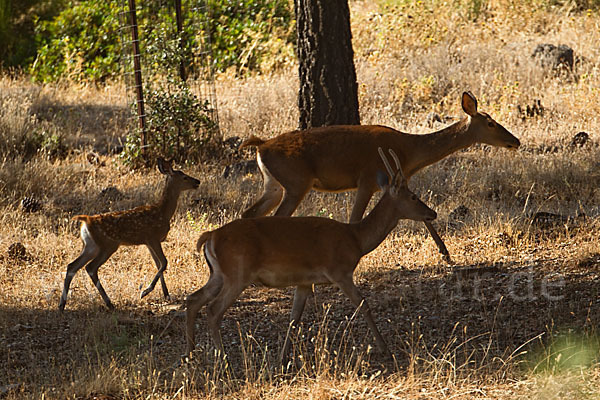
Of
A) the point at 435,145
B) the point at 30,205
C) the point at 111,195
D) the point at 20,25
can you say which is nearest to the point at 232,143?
the point at 111,195

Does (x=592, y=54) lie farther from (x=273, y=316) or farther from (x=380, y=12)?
(x=273, y=316)

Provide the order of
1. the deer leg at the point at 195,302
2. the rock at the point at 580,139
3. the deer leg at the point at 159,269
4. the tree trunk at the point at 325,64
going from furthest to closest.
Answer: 1. the rock at the point at 580,139
2. the tree trunk at the point at 325,64
3. the deer leg at the point at 159,269
4. the deer leg at the point at 195,302

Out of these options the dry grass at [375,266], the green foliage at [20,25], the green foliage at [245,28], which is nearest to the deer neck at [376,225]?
the dry grass at [375,266]

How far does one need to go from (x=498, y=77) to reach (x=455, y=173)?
414 cm

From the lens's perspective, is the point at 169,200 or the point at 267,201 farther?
the point at 267,201

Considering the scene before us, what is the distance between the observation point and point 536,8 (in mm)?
17281

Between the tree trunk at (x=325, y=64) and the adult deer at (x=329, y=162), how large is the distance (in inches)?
89.7

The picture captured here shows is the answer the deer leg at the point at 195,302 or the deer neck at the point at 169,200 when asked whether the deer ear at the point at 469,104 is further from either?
the deer leg at the point at 195,302

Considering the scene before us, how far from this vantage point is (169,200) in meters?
7.98

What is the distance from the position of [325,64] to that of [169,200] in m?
3.35

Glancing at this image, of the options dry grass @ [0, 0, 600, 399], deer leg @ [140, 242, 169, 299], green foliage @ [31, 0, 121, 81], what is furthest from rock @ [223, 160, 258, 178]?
green foliage @ [31, 0, 121, 81]

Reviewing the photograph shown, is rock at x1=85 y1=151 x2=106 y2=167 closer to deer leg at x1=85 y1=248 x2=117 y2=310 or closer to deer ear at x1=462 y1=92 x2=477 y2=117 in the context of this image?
deer leg at x1=85 y1=248 x2=117 y2=310

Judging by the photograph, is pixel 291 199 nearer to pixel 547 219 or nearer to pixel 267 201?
pixel 267 201

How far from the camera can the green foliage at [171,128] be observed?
39.0 feet
